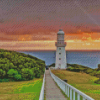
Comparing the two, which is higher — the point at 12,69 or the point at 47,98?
the point at 12,69

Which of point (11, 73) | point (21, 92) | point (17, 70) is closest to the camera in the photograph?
point (21, 92)

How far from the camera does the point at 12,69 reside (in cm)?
4278

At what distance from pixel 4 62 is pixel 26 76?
6.39 m

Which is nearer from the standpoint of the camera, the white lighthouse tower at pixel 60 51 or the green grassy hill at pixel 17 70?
the green grassy hill at pixel 17 70

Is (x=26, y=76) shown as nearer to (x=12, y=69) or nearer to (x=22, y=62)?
(x=12, y=69)

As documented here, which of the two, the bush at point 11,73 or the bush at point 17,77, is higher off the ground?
the bush at point 11,73

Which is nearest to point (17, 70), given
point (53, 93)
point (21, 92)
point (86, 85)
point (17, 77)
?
point (17, 77)

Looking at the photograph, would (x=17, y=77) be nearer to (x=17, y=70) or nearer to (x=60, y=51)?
(x=17, y=70)

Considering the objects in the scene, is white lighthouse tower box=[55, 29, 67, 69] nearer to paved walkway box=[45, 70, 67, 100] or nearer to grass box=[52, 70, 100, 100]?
grass box=[52, 70, 100, 100]

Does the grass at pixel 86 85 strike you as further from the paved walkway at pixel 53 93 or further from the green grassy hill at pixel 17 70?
the green grassy hill at pixel 17 70

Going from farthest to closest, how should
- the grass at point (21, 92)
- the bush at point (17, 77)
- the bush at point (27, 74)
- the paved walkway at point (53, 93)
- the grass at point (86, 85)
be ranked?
the bush at point (27, 74), the bush at point (17, 77), the grass at point (86, 85), the grass at point (21, 92), the paved walkway at point (53, 93)

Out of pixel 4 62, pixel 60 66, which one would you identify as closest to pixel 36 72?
pixel 4 62

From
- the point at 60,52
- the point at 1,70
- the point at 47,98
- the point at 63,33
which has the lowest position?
the point at 47,98

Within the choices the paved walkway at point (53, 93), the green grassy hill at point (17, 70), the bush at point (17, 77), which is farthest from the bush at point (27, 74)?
the paved walkway at point (53, 93)
